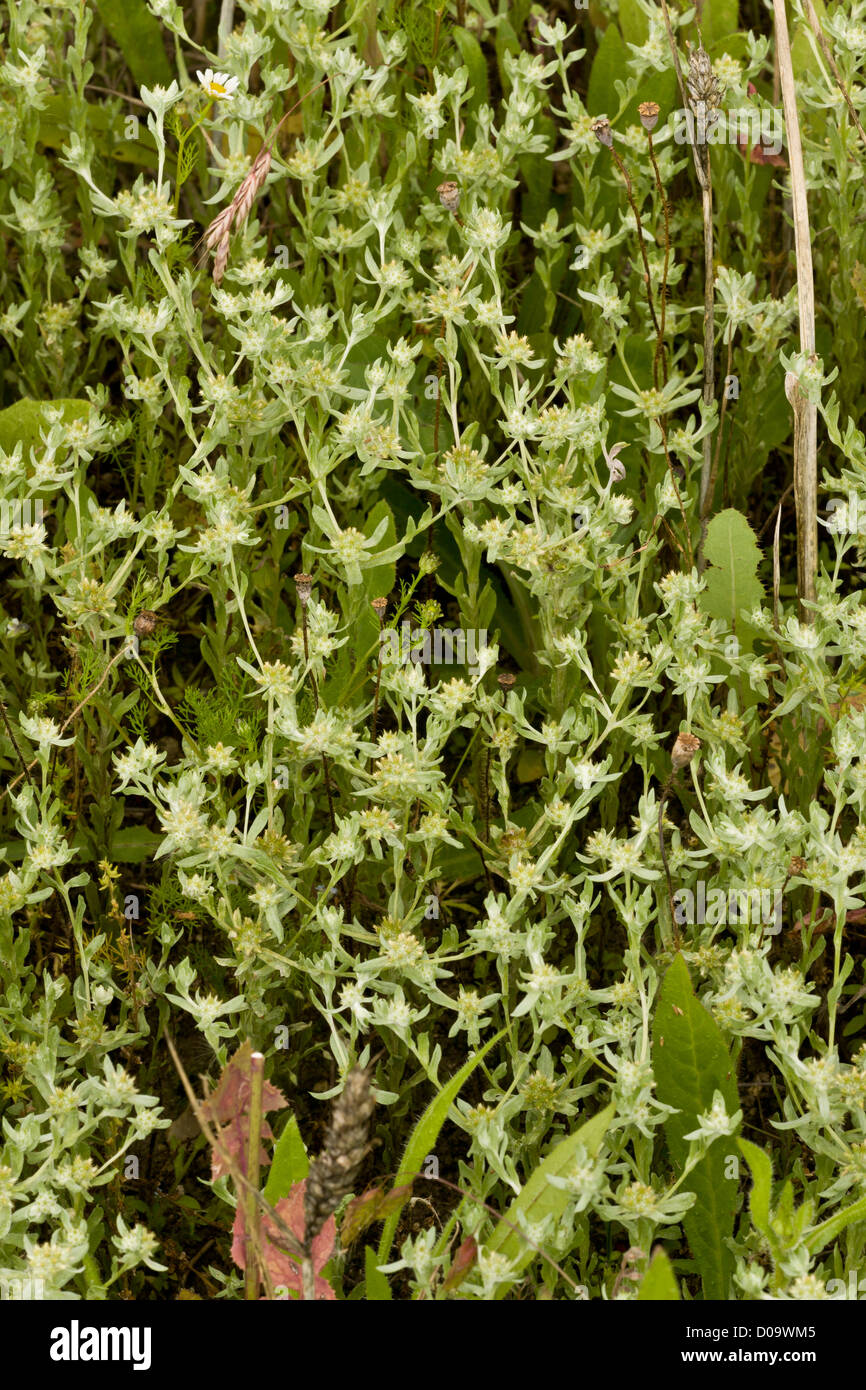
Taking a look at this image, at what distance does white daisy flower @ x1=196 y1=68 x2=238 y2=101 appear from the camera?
241 cm

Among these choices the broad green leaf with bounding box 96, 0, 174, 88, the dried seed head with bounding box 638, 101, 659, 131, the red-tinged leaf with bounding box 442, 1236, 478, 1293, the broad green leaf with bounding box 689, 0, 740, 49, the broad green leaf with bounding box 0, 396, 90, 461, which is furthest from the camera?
the broad green leaf with bounding box 96, 0, 174, 88

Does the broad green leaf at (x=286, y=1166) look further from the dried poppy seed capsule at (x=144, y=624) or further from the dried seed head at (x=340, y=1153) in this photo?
the dried poppy seed capsule at (x=144, y=624)

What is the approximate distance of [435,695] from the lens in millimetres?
2094

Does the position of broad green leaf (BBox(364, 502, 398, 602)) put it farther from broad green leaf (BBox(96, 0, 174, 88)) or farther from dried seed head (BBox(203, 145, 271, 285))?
broad green leaf (BBox(96, 0, 174, 88))

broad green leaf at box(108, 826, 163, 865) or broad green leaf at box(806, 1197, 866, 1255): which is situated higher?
broad green leaf at box(108, 826, 163, 865)

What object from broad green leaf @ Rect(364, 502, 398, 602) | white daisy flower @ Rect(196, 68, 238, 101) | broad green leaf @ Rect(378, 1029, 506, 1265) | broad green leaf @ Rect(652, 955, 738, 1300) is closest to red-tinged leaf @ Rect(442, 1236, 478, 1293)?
broad green leaf @ Rect(378, 1029, 506, 1265)

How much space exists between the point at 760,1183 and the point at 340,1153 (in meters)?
0.55

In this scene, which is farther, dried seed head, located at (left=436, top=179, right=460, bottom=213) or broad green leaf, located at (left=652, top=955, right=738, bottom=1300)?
dried seed head, located at (left=436, top=179, right=460, bottom=213)

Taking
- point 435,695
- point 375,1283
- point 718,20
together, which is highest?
point 718,20

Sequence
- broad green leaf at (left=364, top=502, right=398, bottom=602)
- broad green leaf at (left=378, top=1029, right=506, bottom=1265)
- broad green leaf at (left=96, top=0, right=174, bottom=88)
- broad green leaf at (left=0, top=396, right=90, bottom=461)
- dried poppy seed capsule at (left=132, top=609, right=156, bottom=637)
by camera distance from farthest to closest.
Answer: broad green leaf at (left=96, top=0, right=174, bottom=88) → broad green leaf at (left=0, top=396, right=90, bottom=461) → broad green leaf at (left=364, top=502, right=398, bottom=602) → dried poppy seed capsule at (left=132, top=609, right=156, bottom=637) → broad green leaf at (left=378, top=1029, right=506, bottom=1265)

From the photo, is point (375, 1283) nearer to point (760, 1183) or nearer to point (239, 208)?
point (760, 1183)

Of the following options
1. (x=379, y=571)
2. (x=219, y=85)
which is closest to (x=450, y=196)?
(x=219, y=85)

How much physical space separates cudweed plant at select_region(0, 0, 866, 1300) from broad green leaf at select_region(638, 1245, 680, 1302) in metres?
0.10

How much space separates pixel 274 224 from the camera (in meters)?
2.89
